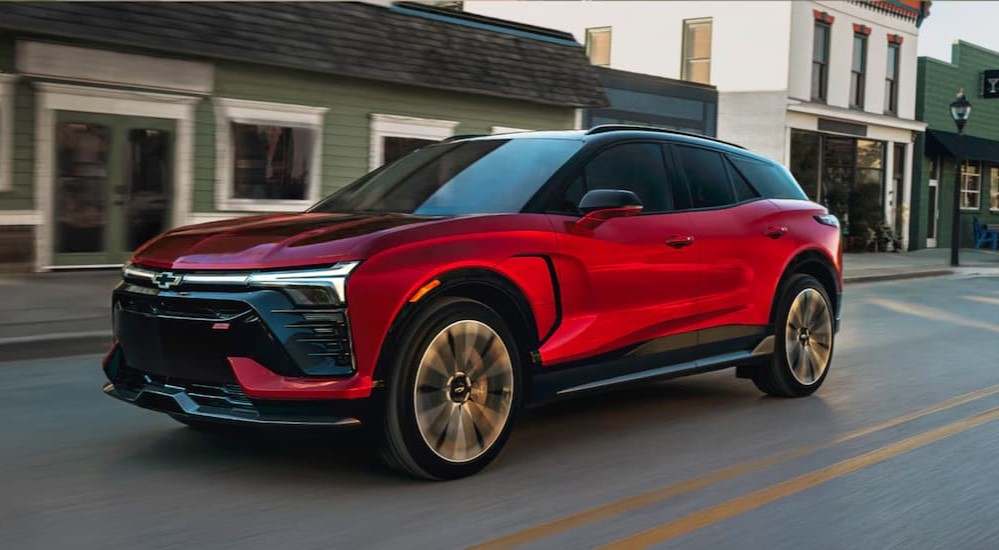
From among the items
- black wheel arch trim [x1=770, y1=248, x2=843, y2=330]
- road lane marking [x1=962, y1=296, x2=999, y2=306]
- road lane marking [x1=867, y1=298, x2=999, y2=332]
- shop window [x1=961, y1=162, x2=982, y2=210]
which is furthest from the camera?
shop window [x1=961, y1=162, x2=982, y2=210]

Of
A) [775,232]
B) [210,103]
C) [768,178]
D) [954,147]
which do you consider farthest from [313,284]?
[954,147]

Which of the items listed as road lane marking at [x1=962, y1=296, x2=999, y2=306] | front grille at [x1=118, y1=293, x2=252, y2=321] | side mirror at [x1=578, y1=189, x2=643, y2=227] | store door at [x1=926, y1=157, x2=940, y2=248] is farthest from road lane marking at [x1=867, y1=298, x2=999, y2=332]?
store door at [x1=926, y1=157, x2=940, y2=248]

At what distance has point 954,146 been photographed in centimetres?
3538

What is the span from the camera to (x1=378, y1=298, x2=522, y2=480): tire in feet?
15.6

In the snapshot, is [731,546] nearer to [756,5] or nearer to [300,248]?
[300,248]

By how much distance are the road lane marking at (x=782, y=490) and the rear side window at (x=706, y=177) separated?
1.81 metres

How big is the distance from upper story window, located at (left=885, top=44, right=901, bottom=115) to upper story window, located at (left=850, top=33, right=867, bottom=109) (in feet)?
5.44

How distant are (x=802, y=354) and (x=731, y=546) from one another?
3479mm

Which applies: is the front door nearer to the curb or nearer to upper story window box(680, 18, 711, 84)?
the curb

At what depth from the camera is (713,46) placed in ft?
95.5

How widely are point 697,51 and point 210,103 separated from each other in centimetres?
1707

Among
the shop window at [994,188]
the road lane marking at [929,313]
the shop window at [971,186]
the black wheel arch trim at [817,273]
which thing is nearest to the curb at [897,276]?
the road lane marking at [929,313]

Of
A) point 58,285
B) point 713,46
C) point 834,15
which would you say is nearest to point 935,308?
point 58,285

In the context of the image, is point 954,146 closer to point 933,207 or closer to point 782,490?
point 933,207
